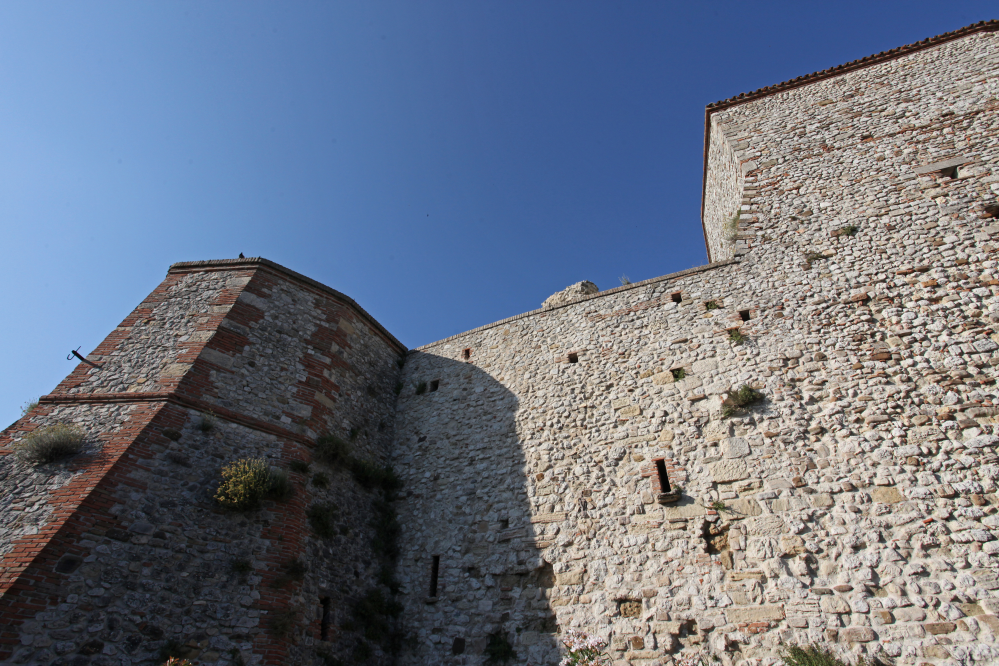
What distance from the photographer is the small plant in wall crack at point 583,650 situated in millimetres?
6457

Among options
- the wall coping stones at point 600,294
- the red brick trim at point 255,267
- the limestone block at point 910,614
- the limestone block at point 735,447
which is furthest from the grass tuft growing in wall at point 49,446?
the limestone block at point 910,614

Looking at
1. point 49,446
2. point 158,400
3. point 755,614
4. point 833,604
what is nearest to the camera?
point 833,604

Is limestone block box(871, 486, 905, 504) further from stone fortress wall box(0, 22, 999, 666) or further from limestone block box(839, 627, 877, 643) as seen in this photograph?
limestone block box(839, 627, 877, 643)

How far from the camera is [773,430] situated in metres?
7.73

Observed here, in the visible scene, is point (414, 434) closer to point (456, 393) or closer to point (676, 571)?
point (456, 393)

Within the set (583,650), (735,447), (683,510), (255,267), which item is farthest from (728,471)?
(255,267)

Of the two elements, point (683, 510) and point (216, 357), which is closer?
point (683, 510)

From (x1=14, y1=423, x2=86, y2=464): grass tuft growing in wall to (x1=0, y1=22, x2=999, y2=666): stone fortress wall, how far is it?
0.65 feet

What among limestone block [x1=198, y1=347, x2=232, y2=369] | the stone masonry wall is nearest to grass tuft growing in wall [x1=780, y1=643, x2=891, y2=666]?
the stone masonry wall

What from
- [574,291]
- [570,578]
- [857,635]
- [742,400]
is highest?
[574,291]

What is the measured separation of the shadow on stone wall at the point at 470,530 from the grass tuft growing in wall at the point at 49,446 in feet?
17.1

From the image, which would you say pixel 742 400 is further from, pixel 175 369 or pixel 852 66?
pixel 175 369

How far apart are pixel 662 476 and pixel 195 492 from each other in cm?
693

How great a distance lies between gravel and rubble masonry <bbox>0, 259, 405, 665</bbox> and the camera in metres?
6.21
